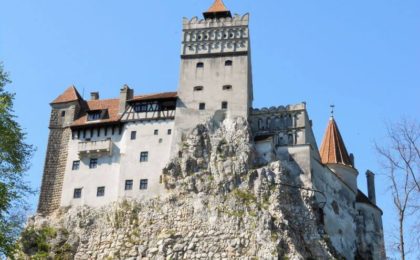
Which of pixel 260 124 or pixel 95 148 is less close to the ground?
pixel 260 124

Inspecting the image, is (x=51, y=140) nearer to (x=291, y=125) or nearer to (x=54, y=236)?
(x=54, y=236)

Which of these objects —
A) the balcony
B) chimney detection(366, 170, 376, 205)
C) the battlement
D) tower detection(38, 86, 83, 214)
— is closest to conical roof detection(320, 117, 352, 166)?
chimney detection(366, 170, 376, 205)

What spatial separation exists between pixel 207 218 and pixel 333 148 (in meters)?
18.1

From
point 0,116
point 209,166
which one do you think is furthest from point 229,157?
point 0,116

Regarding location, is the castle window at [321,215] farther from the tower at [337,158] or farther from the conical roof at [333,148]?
the conical roof at [333,148]

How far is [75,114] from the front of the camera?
67.9m

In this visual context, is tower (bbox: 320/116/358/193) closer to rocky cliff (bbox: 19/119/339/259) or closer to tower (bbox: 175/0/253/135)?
rocky cliff (bbox: 19/119/339/259)

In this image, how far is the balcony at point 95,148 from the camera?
6347 centimetres

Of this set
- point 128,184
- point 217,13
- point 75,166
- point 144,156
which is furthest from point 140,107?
point 217,13

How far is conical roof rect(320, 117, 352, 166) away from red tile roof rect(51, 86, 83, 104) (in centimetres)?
2563

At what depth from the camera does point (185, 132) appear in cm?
6247

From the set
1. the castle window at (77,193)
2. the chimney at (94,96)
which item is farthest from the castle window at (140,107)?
the castle window at (77,193)

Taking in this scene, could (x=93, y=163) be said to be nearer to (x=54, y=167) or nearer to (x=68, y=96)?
(x=54, y=167)

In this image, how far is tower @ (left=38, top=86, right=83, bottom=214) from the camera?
6375 cm
